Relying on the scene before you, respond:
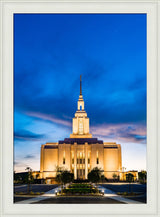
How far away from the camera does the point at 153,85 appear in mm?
11258

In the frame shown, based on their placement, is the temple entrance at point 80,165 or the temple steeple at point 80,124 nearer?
the temple entrance at point 80,165

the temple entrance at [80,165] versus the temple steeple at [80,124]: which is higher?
the temple steeple at [80,124]

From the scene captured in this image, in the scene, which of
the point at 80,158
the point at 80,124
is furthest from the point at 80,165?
the point at 80,124

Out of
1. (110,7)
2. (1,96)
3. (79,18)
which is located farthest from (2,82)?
(79,18)

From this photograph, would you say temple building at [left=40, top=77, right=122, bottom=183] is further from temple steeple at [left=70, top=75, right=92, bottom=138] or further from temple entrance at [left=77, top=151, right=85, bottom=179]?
temple steeple at [left=70, top=75, right=92, bottom=138]

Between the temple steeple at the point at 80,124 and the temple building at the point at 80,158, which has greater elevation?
the temple steeple at the point at 80,124

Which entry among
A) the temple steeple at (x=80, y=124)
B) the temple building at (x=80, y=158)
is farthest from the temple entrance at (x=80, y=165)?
the temple steeple at (x=80, y=124)

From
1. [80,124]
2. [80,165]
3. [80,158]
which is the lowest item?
[80,165]

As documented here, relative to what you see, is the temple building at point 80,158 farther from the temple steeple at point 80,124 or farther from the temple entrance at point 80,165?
the temple steeple at point 80,124

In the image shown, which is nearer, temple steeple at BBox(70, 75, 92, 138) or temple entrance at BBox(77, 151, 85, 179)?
temple entrance at BBox(77, 151, 85, 179)

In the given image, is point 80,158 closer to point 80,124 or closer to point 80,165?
point 80,165

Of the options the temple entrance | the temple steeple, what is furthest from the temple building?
the temple steeple

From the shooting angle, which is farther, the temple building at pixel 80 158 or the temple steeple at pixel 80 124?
the temple steeple at pixel 80 124

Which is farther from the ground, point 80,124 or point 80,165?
point 80,124
